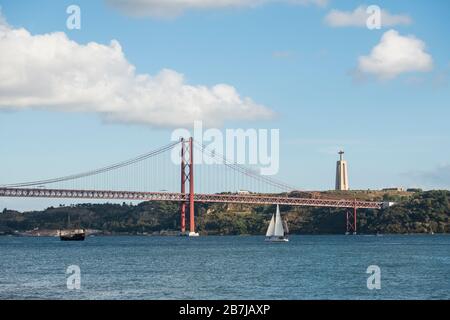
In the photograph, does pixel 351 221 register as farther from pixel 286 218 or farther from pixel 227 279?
pixel 227 279

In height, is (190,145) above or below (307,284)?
above

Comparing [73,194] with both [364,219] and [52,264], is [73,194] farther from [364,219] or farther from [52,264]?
→ [364,219]

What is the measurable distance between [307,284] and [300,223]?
12930cm

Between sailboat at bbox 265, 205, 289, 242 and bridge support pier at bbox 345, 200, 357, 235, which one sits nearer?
sailboat at bbox 265, 205, 289, 242

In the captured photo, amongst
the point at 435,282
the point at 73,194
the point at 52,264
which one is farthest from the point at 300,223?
the point at 435,282

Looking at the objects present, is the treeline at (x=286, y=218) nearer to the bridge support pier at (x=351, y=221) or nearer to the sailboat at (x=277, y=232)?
the bridge support pier at (x=351, y=221)

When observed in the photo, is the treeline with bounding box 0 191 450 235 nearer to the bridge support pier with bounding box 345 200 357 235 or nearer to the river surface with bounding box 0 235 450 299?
the bridge support pier with bounding box 345 200 357 235

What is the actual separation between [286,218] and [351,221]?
53.0ft

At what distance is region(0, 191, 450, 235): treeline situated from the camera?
16188 centimetres

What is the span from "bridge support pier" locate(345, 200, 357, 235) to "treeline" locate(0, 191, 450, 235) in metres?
2.00

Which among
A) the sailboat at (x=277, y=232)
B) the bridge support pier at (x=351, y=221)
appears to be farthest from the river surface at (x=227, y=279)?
the bridge support pier at (x=351, y=221)

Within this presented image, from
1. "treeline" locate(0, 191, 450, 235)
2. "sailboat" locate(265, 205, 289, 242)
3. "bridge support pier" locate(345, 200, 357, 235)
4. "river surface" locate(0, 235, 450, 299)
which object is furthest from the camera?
"treeline" locate(0, 191, 450, 235)

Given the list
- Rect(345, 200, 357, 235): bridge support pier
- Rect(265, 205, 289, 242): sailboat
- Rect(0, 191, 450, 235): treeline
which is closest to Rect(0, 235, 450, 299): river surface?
Rect(265, 205, 289, 242): sailboat

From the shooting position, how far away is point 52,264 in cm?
6041
